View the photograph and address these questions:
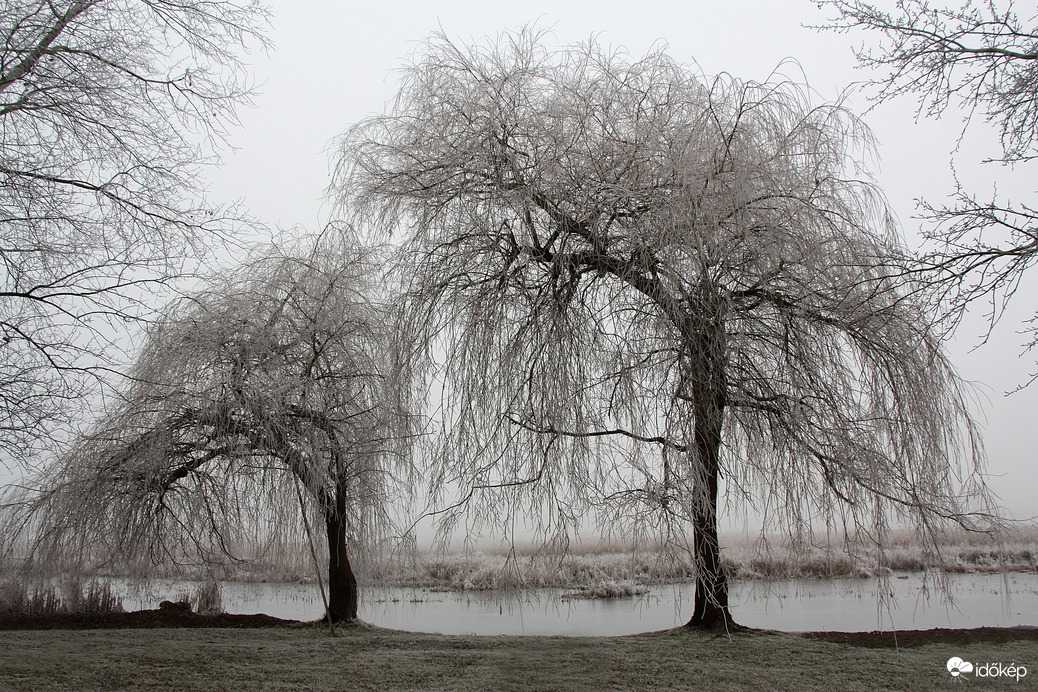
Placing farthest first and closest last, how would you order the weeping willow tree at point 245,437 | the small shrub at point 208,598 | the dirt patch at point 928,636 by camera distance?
1. the small shrub at point 208,598
2. the weeping willow tree at point 245,437
3. the dirt patch at point 928,636

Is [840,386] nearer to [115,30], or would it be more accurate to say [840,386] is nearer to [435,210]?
[435,210]

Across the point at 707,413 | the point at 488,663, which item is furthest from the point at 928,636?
the point at 488,663

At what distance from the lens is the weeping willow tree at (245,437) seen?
22.4 feet

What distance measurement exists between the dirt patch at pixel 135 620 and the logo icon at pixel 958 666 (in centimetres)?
610

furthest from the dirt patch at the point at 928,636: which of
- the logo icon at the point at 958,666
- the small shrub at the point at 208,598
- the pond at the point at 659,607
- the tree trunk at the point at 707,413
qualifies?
the small shrub at the point at 208,598

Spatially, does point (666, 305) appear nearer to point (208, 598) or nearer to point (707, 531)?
point (707, 531)

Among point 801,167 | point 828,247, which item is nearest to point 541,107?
point 801,167

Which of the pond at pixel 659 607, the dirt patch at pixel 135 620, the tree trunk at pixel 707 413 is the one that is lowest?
the pond at pixel 659 607

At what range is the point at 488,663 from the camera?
5.24 m

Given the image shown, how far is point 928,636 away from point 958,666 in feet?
4.31

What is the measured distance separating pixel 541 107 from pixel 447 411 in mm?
2409

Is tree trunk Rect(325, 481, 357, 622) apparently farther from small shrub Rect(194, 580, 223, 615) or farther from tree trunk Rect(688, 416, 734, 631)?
tree trunk Rect(688, 416, 734, 631)

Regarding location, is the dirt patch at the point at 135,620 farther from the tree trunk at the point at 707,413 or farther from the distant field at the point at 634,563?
the tree trunk at the point at 707,413

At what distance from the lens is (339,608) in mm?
7777
